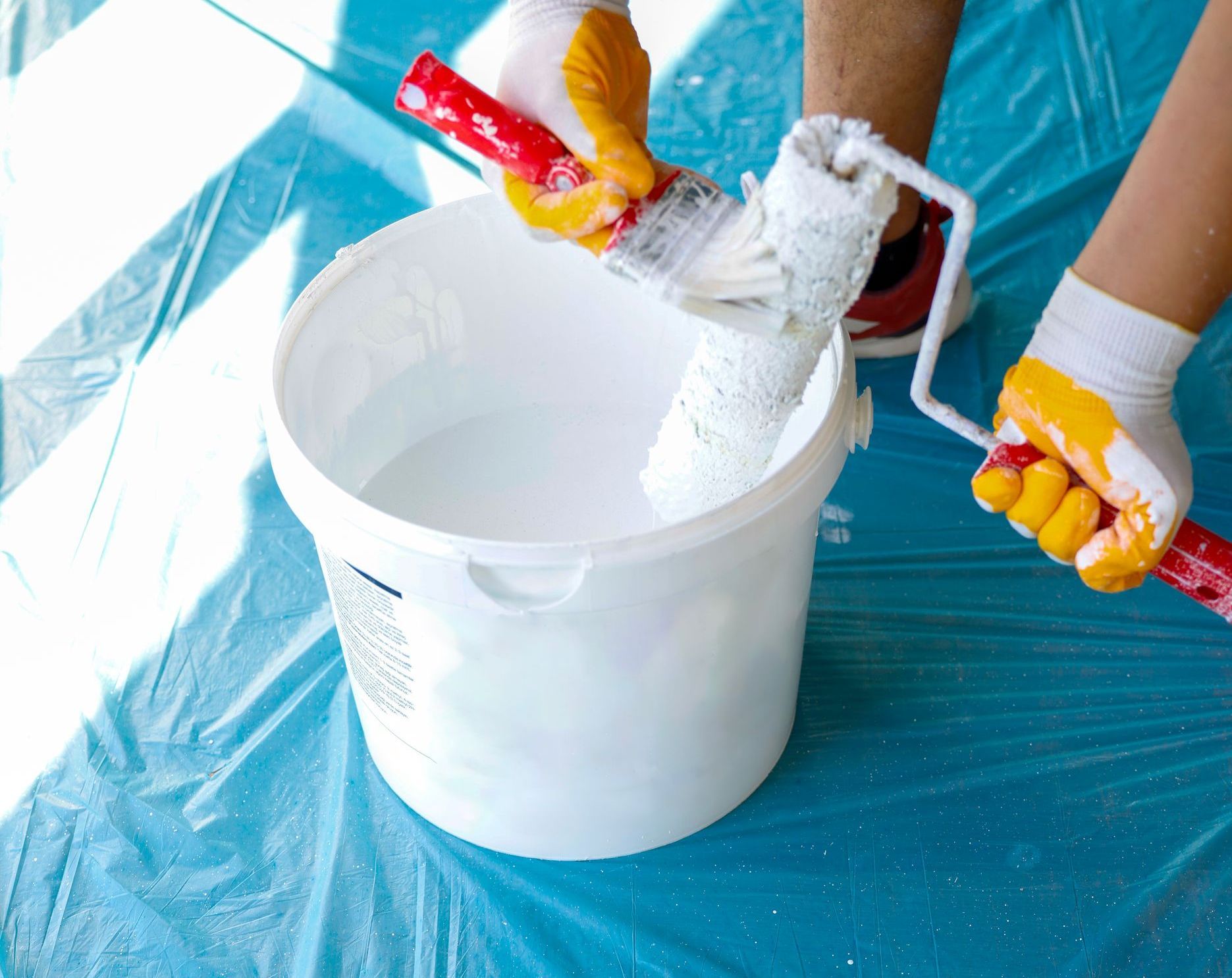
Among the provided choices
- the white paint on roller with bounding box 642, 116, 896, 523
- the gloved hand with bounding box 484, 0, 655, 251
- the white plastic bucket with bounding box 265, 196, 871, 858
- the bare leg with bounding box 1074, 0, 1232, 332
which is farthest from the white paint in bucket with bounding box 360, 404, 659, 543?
the bare leg with bounding box 1074, 0, 1232, 332

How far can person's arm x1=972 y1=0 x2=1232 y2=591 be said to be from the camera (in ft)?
2.57

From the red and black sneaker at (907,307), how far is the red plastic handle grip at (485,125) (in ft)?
2.27

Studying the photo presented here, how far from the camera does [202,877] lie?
102 centimetres

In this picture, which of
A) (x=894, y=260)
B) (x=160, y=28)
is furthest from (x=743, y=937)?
(x=160, y=28)

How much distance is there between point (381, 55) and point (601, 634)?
1275 mm

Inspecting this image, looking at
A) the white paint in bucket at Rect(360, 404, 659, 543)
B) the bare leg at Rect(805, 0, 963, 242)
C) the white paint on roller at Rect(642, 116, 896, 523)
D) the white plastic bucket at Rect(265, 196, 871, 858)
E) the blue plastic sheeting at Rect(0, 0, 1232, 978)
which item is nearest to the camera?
the white paint on roller at Rect(642, 116, 896, 523)

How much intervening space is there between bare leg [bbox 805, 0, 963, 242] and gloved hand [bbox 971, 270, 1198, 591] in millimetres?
454

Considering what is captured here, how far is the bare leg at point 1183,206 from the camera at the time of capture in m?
0.76

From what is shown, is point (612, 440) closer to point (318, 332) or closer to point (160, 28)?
point (318, 332)

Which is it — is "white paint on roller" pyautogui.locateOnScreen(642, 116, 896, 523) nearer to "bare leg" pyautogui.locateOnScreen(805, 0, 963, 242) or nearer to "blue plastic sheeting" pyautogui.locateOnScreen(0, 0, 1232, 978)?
"blue plastic sheeting" pyautogui.locateOnScreen(0, 0, 1232, 978)

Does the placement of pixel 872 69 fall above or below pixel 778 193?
below

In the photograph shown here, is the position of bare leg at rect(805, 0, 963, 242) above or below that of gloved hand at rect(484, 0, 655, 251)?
below

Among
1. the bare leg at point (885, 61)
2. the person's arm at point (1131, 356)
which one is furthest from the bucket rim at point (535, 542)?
the bare leg at point (885, 61)

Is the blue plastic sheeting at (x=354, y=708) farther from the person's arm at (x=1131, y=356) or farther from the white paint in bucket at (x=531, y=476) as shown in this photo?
the person's arm at (x=1131, y=356)
